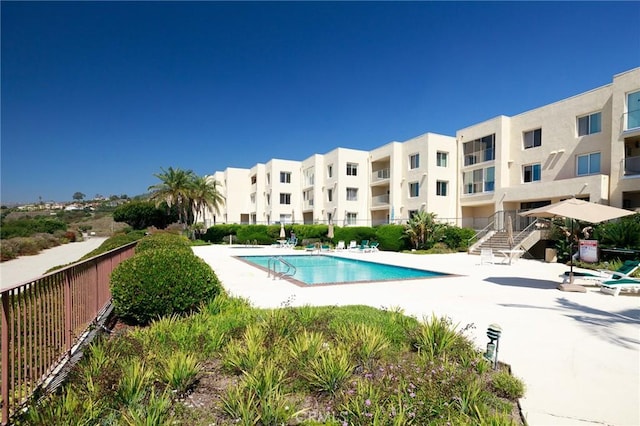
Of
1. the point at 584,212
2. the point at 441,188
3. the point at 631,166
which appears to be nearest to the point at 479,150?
the point at 441,188

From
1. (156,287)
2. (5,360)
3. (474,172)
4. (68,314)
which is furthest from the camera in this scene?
(474,172)

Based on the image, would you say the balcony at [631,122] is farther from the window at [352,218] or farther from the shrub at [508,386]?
the window at [352,218]

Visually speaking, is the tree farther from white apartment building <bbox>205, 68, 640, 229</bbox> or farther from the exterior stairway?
white apartment building <bbox>205, 68, 640, 229</bbox>

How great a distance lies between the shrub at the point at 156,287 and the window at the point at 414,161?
29366 mm

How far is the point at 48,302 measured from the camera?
4.05 metres

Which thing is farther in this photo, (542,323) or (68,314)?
(542,323)

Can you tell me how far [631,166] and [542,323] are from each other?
20.3 m

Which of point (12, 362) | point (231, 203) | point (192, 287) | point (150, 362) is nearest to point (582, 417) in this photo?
point (150, 362)

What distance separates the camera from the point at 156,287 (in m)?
5.90

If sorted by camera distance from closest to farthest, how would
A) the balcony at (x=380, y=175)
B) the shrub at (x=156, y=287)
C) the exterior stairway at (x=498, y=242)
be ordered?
the shrub at (x=156, y=287), the exterior stairway at (x=498, y=242), the balcony at (x=380, y=175)

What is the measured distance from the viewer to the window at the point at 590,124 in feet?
71.6

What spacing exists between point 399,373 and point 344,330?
3.75 ft

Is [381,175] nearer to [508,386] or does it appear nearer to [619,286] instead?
[619,286]

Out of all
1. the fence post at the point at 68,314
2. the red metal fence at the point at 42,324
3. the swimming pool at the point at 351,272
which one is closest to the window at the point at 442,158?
the swimming pool at the point at 351,272
